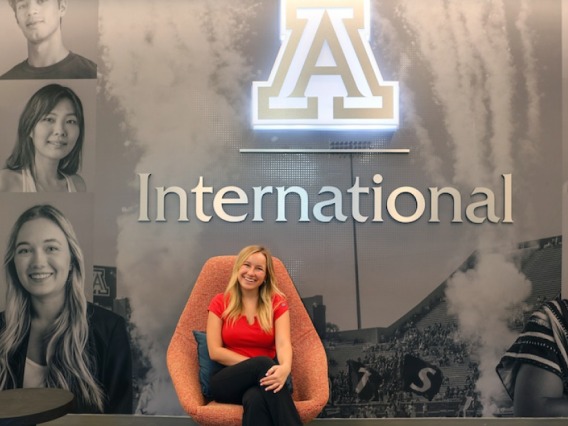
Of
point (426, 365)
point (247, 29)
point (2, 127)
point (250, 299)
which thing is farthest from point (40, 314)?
point (426, 365)

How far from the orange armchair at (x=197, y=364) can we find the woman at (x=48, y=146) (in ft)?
3.48

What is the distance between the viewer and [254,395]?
229 centimetres

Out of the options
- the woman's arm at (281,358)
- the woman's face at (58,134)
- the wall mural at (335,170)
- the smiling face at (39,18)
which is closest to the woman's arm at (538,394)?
the wall mural at (335,170)

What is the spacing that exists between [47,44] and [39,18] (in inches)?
6.8

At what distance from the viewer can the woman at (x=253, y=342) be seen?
2.27 meters

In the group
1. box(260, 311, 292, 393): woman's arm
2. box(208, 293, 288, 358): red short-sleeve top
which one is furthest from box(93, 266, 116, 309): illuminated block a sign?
box(260, 311, 292, 393): woman's arm

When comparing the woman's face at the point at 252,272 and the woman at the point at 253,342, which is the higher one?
the woman's face at the point at 252,272

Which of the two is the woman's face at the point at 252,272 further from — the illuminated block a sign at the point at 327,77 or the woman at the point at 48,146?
the woman at the point at 48,146

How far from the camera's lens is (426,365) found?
309 centimetres

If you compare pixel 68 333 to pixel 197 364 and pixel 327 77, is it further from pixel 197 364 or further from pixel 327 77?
pixel 327 77

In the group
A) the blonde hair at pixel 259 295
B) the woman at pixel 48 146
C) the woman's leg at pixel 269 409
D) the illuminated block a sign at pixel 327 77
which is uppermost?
the illuminated block a sign at pixel 327 77

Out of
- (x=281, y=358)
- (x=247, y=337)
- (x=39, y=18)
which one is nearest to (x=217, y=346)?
(x=247, y=337)

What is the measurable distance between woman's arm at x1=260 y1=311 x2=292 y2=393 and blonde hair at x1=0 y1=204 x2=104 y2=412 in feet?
4.42

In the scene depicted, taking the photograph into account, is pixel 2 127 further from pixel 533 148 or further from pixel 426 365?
pixel 533 148
